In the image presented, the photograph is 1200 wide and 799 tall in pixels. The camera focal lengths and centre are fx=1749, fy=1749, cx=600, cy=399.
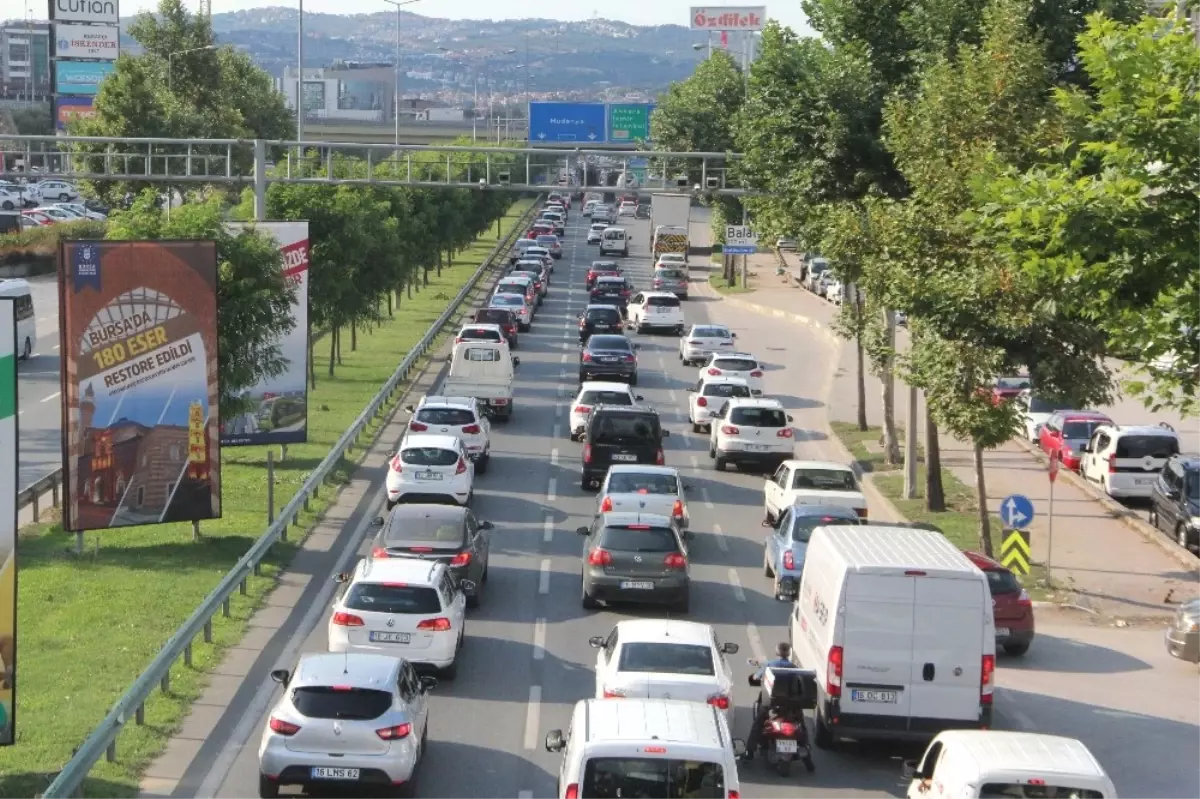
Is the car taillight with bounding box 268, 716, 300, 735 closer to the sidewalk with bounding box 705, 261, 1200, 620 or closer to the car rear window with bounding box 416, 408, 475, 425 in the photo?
the sidewalk with bounding box 705, 261, 1200, 620

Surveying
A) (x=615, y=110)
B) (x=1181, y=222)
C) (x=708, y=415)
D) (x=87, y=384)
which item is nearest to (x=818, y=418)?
(x=708, y=415)

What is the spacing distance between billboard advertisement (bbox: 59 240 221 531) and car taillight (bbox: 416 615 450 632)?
23.1ft

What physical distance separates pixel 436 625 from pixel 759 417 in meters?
18.0

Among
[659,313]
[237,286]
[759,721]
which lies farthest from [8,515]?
[659,313]

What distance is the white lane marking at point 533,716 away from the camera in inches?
713

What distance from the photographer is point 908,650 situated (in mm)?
17297

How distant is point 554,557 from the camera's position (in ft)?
92.8

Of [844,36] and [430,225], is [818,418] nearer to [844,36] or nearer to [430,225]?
[844,36]

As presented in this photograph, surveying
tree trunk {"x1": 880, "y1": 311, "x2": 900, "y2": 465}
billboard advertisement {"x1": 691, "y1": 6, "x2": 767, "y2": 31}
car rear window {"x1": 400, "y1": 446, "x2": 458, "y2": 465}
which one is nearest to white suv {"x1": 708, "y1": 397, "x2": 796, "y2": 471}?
tree trunk {"x1": 880, "y1": 311, "x2": 900, "y2": 465}

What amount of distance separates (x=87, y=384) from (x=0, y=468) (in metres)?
10.1

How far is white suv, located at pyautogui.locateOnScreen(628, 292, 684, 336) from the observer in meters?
64.7

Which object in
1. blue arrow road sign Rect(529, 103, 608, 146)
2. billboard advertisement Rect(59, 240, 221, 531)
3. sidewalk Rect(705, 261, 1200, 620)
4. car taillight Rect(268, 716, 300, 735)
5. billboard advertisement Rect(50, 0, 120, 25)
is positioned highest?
billboard advertisement Rect(50, 0, 120, 25)

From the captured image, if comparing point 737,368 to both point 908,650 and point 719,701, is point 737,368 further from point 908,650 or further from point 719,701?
point 719,701

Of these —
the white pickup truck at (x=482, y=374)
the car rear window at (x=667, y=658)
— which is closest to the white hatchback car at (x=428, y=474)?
the white pickup truck at (x=482, y=374)
